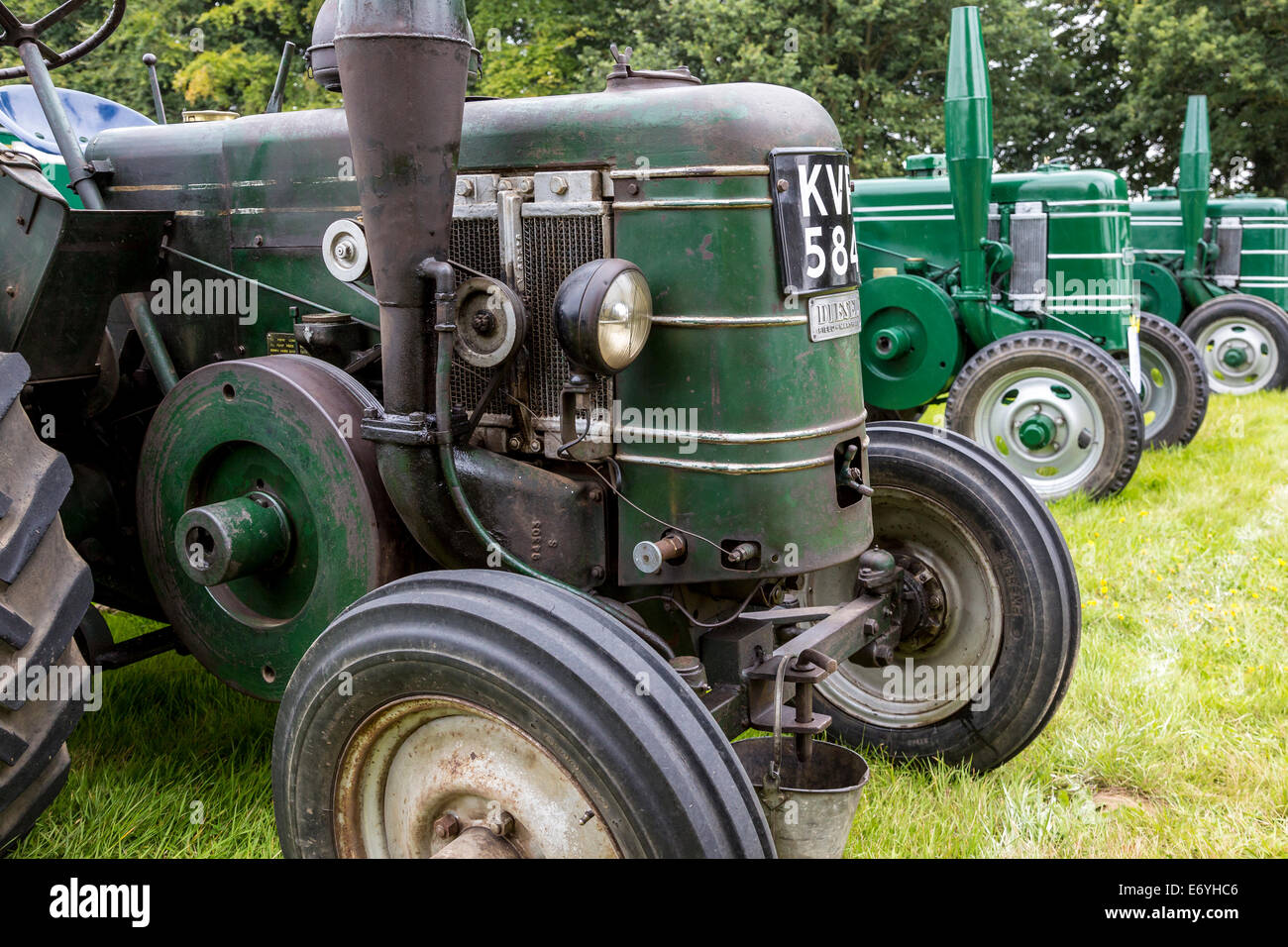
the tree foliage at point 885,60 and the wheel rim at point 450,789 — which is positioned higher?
the tree foliage at point 885,60

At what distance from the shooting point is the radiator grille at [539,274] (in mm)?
2461

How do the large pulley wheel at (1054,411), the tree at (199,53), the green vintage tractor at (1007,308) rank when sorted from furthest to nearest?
1. the tree at (199,53)
2. the green vintage tractor at (1007,308)
3. the large pulley wheel at (1054,411)

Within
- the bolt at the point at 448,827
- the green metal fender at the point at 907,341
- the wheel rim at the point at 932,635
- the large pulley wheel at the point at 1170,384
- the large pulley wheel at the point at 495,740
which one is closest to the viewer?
the large pulley wheel at the point at 495,740

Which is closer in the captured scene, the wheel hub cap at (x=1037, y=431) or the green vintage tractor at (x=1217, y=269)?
the wheel hub cap at (x=1037, y=431)

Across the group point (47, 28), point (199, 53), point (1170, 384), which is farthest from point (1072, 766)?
point (199, 53)

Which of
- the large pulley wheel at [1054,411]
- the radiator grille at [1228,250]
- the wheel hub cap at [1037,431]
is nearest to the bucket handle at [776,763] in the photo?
the large pulley wheel at [1054,411]

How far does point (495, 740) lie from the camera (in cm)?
203

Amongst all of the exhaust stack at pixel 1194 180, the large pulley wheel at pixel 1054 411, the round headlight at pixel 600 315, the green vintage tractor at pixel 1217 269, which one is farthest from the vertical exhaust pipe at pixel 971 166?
the round headlight at pixel 600 315

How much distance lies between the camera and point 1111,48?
20.6 metres

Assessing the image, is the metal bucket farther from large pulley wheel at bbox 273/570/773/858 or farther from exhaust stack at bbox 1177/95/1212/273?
exhaust stack at bbox 1177/95/1212/273

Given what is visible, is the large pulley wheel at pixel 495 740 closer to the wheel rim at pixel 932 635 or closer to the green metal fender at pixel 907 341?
the wheel rim at pixel 932 635

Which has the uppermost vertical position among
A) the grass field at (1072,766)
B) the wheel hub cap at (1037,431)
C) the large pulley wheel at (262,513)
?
the large pulley wheel at (262,513)

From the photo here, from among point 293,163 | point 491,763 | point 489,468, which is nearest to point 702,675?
point 491,763

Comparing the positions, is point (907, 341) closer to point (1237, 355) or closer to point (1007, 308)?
point (1007, 308)
